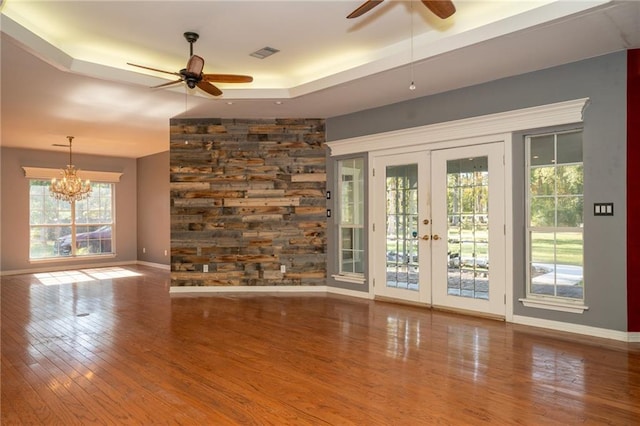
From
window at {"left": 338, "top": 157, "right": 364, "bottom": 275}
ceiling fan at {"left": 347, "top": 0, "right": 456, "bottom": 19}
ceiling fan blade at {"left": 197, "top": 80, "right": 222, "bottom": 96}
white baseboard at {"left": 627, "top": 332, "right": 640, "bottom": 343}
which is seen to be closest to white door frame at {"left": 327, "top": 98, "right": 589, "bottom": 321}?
window at {"left": 338, "top": 157, "right": 364, "bottom": 275}

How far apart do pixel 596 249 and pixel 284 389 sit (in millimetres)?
3416

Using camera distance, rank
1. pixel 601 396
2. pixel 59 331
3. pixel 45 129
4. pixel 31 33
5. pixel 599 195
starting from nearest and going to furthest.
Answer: pixel 601 396, pixel 31 33, pixel 599 195, pixel 59 331, pixel 45 129

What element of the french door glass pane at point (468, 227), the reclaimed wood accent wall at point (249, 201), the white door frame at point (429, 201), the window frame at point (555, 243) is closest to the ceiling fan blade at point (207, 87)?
the reclaimed wood accent wall at point (249, 201)

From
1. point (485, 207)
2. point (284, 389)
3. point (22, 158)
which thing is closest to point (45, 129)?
point (22, 158)

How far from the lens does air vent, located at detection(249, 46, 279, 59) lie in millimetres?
4570

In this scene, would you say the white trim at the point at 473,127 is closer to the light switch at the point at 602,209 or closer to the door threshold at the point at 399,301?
the light switch at the point at 602,209

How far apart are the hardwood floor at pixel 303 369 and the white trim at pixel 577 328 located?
14 centimetres

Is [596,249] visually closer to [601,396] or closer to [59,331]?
[601,396]

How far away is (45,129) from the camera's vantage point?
7.24 m

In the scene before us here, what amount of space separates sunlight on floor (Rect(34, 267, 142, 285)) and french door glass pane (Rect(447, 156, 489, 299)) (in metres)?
6.68

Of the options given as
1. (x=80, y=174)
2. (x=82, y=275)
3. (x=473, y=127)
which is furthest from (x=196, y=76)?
(x=80, y=174)

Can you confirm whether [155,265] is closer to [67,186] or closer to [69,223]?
[69,223]

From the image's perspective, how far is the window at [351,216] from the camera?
6.30 m

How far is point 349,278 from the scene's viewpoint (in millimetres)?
6266
